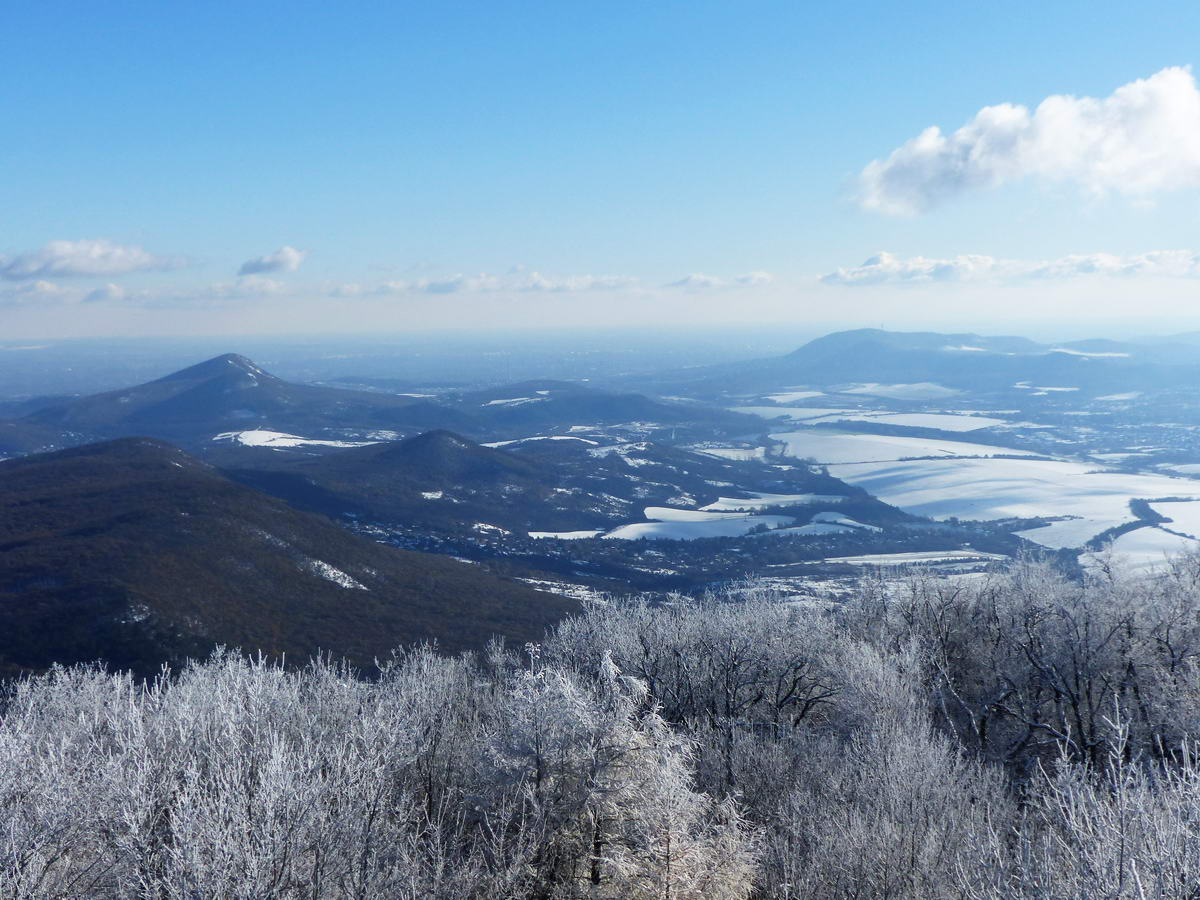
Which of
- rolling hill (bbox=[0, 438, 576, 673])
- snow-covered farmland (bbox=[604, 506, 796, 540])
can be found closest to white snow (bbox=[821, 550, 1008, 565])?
snow-covered farmland (bbox=[604, 506, 796, 540])

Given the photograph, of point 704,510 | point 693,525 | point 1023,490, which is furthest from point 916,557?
point 1023,490

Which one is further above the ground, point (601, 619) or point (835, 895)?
point (835, 895)

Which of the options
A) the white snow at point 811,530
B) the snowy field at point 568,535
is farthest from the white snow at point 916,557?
the snowy field at point 568,535

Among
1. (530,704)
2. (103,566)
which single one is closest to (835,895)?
(530,704)

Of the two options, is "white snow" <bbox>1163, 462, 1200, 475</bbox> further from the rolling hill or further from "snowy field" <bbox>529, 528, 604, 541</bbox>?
the rolling hill

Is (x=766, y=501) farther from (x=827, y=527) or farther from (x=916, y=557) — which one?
(x=916, y=557)

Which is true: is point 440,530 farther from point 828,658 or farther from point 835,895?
point 835,895
